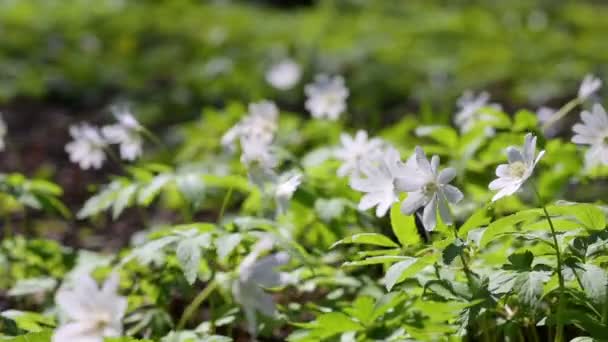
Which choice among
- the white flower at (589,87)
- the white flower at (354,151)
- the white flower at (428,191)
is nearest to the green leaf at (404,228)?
the white flower at (428,191)

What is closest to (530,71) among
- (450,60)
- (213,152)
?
(450,60)

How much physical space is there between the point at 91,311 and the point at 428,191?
74cm

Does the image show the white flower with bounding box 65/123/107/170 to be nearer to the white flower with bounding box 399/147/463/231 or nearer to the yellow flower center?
the white flower with bounding box 399/147/463/231

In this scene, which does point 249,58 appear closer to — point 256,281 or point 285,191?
point 285,191

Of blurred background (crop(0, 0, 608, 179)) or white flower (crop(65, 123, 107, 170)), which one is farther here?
blurred background (crop(0, 0, 608, 179))

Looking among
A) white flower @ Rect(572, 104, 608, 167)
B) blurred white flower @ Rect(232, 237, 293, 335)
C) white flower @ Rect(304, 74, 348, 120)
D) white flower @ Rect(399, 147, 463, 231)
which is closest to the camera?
blurred white flower @ Rect(232, 237, 293, 335)

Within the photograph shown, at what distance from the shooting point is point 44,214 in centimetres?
409

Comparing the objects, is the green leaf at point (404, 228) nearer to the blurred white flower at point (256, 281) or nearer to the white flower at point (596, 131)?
the blurred white flower at point (256, 281)

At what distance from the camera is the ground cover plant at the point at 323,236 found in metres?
1.55

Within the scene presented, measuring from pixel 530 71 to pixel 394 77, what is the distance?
1.21 meters

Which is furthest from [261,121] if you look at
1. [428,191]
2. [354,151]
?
[428,191]

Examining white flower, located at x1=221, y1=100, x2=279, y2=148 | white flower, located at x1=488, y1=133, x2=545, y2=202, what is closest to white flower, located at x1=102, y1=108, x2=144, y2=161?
white flower, located at x1=221, y1=100, x2=279, y2=148

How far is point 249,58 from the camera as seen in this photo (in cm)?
706

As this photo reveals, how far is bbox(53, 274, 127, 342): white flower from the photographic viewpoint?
1322 mm
